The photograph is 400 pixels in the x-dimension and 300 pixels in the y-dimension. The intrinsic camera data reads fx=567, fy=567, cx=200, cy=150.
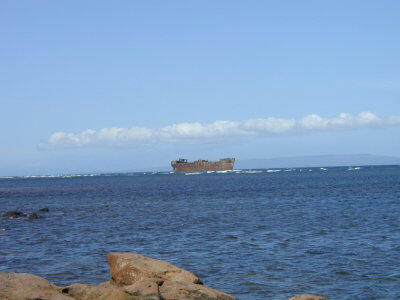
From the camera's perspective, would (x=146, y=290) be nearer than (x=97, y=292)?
Yes

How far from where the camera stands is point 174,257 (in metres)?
27.6

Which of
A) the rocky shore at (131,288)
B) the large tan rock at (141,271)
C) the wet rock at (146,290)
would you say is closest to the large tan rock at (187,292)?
the rocky shore at (131,288)

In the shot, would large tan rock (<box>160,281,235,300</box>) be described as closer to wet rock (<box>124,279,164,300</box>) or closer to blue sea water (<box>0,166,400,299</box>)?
wet rock (<box>124,279,164,300</box>)

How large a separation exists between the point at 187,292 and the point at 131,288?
1.69 meters

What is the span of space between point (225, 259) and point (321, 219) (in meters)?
20.0

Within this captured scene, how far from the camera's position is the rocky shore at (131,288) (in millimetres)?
16312

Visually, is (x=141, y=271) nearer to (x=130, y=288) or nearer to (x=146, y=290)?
(x=130, y=288)

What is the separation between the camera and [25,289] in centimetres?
1670

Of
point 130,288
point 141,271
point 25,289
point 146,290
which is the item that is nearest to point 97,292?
point 130,288

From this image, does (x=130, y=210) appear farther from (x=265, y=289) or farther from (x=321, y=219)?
(x=265, y=289)

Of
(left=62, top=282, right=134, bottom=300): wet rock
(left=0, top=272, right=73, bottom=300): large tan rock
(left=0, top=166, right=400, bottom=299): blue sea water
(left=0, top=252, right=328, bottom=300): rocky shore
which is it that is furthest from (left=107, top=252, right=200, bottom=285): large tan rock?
(left=0, top=272, right=73, bottom=300): large tan rock

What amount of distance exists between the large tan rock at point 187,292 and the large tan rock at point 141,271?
4.31ft

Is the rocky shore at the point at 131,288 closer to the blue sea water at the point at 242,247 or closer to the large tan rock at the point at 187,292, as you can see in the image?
the large tan rock at the point at 187,292

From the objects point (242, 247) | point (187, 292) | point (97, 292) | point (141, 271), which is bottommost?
point (242, 247)
